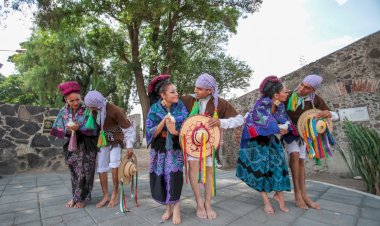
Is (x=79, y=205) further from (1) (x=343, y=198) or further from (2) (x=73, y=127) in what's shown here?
(1) (x=343, y=198)

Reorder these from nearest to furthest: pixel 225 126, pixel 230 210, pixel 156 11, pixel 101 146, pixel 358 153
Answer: pixel 225 126 < pixel 230 210 < pixel 101 146 < pixel 358 153 < pixel 156 11

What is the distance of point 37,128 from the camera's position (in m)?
6.88

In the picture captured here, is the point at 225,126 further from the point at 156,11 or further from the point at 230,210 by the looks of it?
the point at 156,11

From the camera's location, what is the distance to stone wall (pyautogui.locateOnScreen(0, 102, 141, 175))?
21.2 feet

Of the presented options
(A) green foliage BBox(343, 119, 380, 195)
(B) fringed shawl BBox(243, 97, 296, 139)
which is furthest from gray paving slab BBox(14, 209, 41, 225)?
(A) green foliage BBox(343, 119, 380, 195)

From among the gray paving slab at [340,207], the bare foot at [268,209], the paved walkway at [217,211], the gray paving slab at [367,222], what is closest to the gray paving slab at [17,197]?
the paved walkway at [217,211]

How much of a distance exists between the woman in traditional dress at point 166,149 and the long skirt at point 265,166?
96 cm

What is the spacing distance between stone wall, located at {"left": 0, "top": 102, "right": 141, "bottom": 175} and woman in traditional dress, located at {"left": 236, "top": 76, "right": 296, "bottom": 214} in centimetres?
610

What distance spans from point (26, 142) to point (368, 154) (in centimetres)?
807

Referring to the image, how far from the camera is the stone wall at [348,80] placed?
18.6ft

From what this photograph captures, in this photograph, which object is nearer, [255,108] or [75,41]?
[255,108]

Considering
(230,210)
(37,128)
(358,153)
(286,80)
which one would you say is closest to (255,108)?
(230,210)

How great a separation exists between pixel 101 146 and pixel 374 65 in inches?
246

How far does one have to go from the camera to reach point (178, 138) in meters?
2.82
